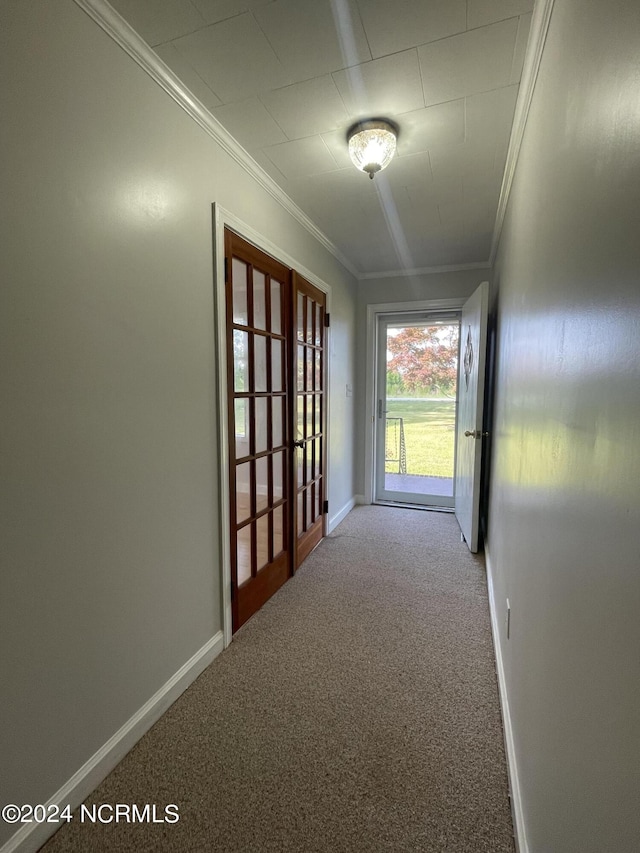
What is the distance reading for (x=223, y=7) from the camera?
121 cm

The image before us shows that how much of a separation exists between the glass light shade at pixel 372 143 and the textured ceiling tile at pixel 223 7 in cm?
66

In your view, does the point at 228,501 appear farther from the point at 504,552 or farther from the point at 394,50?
the point at 394,50

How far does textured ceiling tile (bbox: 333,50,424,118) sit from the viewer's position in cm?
142

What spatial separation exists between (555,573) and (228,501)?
1.46 meters

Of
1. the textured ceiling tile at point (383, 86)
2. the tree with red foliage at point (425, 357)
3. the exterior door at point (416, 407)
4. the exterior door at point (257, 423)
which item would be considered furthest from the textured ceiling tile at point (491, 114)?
the tree with red foliage at point (425, 357)

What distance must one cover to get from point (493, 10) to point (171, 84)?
3.80 feet

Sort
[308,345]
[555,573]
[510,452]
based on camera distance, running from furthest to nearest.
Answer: [308,345] → [510,452] → [555,573]

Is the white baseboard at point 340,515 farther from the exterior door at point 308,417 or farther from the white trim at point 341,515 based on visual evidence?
the exterior door at point 308,417

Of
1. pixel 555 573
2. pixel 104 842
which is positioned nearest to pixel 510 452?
pixel 555 573

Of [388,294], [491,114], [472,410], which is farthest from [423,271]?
[491,114]

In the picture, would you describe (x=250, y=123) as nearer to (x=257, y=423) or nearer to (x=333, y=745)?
(x=257, y=423)

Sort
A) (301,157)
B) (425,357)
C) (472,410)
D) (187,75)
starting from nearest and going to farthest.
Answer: (187,75)
(301,157)
(472,410)
(425,357)

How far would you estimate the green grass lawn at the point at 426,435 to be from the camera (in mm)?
4129

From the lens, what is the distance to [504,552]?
1.80m
